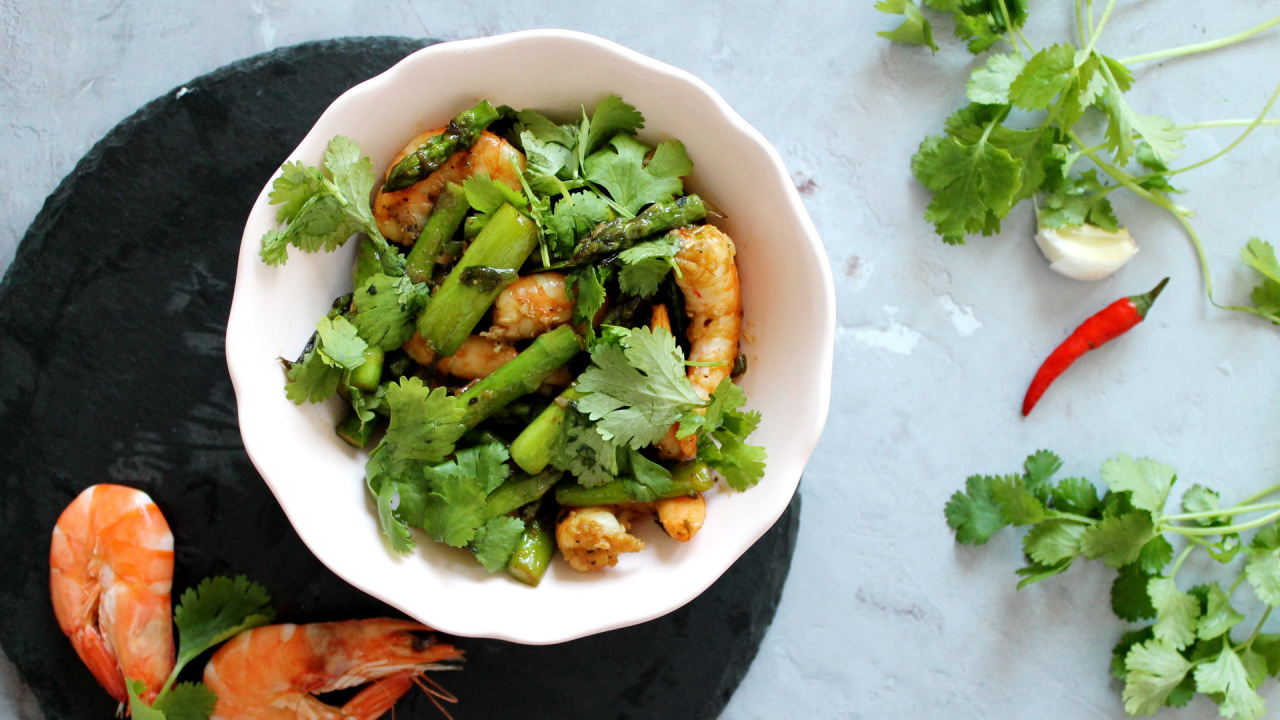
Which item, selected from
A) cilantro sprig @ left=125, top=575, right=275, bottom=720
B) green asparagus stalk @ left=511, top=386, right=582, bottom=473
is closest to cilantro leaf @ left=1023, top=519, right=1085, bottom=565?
green asparagus stalk @ left=511, top=386, right=582, bottom=473

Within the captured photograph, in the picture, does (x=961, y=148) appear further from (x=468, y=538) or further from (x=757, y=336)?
(x=468, y=538)

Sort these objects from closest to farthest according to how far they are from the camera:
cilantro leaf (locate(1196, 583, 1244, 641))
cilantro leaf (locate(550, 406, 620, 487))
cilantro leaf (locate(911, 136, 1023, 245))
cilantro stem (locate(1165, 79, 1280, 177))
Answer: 1. cilantro leaf (locate(550, 406, 620, 487))
2. cilantro leaf (locate(911, 136, 1023, 245))
3. cilantro stem (locate(1165, 79, 1280, 177))
4. cilantro leaf (locate(1196, 583, 1244, 641))

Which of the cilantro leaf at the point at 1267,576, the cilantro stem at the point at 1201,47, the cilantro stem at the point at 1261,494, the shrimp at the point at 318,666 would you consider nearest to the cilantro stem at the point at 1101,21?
the cilantro stem at the point at 1201,47

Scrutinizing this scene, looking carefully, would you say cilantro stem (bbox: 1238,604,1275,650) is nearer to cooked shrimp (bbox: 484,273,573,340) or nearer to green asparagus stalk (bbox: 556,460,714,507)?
green asparagus stalk (bbox: 556,460,714,507)

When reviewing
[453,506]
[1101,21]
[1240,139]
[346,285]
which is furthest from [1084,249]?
[346,285]

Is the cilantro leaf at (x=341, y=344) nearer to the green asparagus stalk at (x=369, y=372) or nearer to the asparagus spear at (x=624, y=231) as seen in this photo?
the green asparagus stalk at (x=369, y=372)
